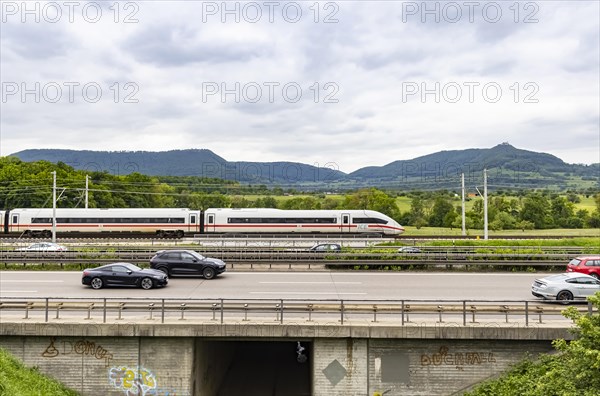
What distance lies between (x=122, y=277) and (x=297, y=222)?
2804 centimetres

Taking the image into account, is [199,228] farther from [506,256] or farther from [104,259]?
[506,256]

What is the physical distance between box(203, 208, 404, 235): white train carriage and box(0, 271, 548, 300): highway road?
833 inches

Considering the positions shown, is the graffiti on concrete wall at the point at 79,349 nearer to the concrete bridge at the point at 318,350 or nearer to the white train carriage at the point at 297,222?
the concrete bridge at the point at 318,350

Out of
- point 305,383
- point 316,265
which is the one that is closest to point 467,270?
point 316,265

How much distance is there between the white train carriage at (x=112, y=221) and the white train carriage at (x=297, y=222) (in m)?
2.29

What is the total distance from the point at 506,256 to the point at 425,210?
59.9 metres

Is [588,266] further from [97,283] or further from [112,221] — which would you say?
[112,221]

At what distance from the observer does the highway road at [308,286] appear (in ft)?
72.6

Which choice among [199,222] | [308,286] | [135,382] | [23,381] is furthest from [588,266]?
[199,222]

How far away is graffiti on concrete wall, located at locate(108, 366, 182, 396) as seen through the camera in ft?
50.3

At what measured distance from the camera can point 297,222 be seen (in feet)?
164

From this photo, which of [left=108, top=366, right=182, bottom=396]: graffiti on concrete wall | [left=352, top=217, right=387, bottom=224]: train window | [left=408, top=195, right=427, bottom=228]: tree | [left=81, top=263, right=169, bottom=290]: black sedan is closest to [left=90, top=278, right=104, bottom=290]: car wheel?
[left=81, top=263, right=169, bottom=290]: black sedan

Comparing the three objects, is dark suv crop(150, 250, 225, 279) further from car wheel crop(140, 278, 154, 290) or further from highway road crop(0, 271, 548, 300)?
car wheel crop(140, 278, 154, 290)

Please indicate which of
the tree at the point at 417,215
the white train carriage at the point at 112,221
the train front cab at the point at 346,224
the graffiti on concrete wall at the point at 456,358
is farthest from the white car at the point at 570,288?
the tree at the point at 417,215
